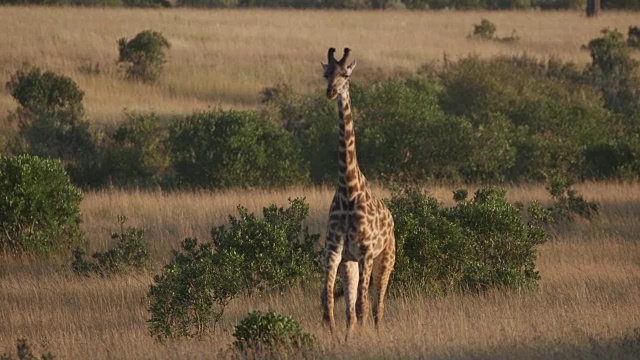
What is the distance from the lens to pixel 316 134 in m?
23.7

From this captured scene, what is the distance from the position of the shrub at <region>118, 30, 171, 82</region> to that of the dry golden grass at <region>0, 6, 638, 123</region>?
411 millimetres

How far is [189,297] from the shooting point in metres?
11.6

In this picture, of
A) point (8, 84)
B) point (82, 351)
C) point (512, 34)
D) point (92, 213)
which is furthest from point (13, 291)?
point (512, 34)

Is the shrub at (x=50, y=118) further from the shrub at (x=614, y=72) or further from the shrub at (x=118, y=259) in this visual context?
the shrub at (x=614, y=72)

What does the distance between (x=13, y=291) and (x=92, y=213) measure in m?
4.98

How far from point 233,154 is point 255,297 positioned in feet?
29.1

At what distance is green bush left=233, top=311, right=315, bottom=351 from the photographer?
989 cm

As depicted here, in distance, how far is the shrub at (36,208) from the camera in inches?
640

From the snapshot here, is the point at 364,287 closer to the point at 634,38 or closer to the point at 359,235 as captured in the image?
the point at 359,235

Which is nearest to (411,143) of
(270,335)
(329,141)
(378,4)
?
(329,141)

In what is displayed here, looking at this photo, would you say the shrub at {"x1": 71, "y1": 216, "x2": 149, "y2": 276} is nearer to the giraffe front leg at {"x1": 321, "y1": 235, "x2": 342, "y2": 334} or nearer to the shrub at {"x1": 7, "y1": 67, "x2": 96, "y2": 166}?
the giraffe front leg at {"x1": 321, "y1": 235, "x2": 342, "y2": 334}

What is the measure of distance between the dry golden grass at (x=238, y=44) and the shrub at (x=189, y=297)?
16.2 m

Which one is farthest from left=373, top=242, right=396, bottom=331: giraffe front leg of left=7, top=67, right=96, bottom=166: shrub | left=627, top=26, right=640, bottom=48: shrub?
left=627, top=26, right=640, bottom=48: shrub

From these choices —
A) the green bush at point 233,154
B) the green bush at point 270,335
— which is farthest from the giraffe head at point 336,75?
the green bush at point 233,154
